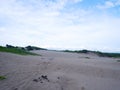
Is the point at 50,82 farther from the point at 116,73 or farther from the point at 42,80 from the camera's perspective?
the point at 116,73

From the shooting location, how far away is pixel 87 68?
29.9ft

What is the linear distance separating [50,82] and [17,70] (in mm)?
1814

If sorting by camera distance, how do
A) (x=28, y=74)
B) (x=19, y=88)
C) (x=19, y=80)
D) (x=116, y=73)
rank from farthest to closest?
(x=116, y=73)
(x=28, y=74)
(x=19, y=80)
(x=19, y=88)

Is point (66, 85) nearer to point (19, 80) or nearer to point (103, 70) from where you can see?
point (19, 80)

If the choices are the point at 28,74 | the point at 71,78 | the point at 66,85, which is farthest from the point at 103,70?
the point at 28,74

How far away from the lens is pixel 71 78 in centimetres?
706

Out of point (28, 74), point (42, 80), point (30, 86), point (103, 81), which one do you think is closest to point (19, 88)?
point (30, 86)

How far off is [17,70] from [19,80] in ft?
4.07

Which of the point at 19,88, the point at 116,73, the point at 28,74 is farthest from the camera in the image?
the point at 116,73

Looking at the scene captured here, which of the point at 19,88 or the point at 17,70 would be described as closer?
the point at 19,88

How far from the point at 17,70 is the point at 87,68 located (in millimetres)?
3770

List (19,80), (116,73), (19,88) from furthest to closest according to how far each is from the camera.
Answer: (116,73) → (19,80) → (19,88)

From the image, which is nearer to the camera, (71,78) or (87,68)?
(71,78)

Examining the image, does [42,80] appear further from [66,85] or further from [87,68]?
[87,68]
